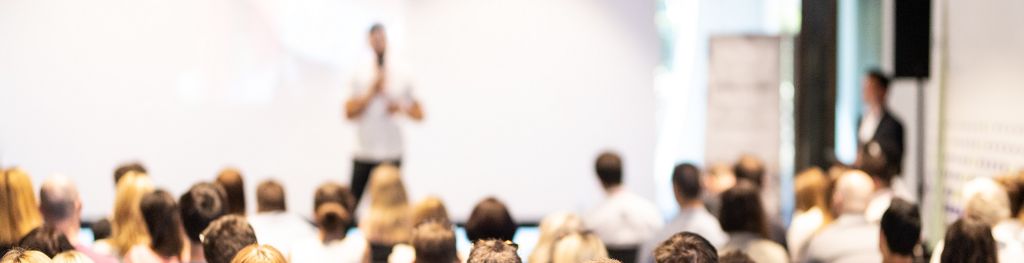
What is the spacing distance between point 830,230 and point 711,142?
208 inches

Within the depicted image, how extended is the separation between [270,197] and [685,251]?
2401 millimetres

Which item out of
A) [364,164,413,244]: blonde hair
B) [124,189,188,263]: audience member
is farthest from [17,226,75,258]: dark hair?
[364,164,413,244]: blonde hair

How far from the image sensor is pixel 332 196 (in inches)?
230

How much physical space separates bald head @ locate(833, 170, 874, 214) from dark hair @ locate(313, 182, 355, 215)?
1957 mm

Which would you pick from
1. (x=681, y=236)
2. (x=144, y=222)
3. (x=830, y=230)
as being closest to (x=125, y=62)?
(x=144, y=222)

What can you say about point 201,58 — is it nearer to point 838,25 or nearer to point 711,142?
point 711,142

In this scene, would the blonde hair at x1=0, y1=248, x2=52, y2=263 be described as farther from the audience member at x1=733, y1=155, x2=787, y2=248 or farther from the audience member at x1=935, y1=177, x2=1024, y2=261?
the audience member at x1=935, y1=177, x2=1024, y2=261

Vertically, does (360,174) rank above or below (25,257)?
below

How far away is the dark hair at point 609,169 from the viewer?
6.94 m

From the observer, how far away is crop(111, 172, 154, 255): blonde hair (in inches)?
207

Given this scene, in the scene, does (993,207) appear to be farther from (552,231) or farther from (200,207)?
(200,207)

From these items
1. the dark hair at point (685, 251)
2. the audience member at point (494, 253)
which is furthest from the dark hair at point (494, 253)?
the dark hair at point (685, 251)

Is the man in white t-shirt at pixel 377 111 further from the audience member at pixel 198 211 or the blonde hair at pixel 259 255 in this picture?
the blonde hair at pixel 259 255

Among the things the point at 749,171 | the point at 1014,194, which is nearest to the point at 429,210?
the point at 1014,194
